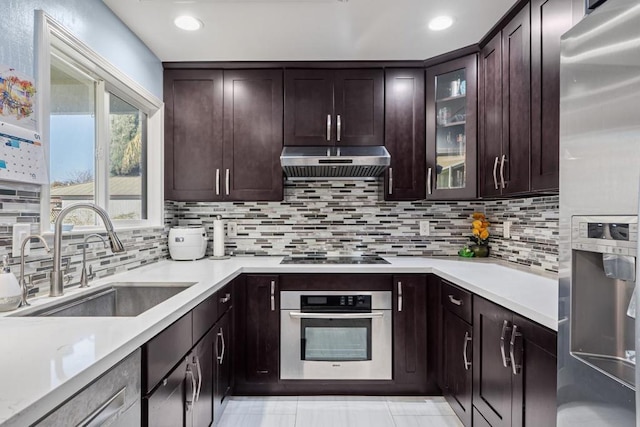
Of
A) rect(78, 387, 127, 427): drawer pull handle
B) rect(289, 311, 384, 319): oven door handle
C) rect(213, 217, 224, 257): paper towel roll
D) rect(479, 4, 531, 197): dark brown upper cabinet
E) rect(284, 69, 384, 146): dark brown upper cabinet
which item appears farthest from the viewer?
rect(213, 217, 224, 257): paper towel roll

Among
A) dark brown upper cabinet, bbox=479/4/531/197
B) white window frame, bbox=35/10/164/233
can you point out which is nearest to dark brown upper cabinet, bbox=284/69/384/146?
dark brown upper cabinet, bbox=479/4/531/197

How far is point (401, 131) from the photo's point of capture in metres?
2.57

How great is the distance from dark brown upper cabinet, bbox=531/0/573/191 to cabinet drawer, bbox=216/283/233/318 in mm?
1663

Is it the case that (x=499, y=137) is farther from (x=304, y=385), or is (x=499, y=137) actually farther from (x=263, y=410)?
(x=263, y=410)

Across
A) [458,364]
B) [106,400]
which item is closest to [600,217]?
[106,400]

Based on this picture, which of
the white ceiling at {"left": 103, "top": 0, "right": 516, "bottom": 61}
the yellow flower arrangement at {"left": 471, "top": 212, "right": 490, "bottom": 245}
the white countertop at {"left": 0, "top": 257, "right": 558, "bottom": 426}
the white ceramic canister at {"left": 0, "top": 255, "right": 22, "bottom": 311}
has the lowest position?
the white countertop at {"left": 0, "top": 257, "right": 558, "bottom": 426}

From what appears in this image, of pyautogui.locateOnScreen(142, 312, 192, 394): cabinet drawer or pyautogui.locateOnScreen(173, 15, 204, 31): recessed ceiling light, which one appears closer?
pyautogui.locateOnScreen(142, 312, 192, 394): cabinet drawer

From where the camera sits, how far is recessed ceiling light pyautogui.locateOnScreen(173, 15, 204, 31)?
1956 millimetres

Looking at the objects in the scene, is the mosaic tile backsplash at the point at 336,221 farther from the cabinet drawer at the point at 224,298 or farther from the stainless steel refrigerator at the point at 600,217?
the stainless steel refrigerator at the point at 600,217

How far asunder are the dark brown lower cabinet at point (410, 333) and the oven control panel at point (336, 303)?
0.20 meters

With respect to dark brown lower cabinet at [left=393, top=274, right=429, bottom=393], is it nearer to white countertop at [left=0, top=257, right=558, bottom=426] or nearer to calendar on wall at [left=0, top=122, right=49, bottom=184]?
white countertop at [left=0, top=257, right=558, bottom=426]

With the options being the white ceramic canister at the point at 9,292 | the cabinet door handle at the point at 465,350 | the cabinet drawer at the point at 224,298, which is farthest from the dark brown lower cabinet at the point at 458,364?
the white ceramic canister at the point at 9,292

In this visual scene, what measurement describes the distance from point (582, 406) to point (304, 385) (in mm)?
1775

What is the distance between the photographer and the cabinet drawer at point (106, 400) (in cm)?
72
